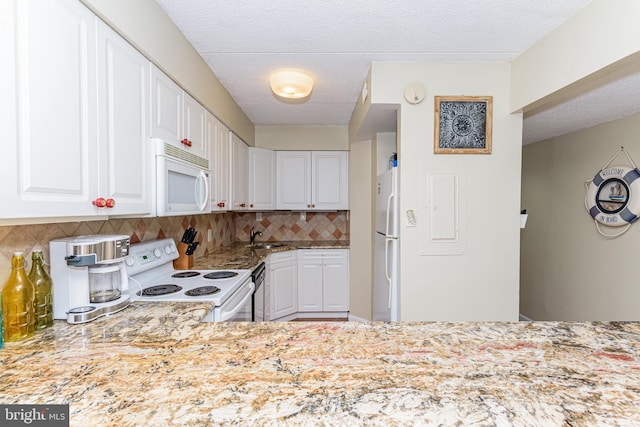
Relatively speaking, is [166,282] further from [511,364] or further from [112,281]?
[511,364]

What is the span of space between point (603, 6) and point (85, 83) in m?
2.22

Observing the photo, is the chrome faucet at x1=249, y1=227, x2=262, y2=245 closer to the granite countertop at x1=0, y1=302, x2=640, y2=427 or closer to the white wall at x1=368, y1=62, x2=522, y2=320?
the white wall at x1=368, y1=62, x2=522, y2=320

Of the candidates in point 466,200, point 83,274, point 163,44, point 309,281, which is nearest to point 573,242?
point 466,200

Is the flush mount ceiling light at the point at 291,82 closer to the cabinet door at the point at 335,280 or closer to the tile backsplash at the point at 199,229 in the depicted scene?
the tile backsplash at the point at 199,229

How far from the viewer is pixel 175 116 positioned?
1840 mm

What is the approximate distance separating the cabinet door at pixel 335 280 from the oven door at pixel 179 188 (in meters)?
2.01

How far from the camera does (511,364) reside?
91 cm

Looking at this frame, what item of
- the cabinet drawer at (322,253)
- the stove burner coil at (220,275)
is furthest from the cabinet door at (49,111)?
the cabinet drawer at (322,253)

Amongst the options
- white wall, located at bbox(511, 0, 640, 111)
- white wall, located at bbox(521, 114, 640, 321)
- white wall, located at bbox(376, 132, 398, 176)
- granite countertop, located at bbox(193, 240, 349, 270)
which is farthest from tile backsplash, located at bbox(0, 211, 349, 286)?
white wall, located at bbox(511, 0, 640, 111)

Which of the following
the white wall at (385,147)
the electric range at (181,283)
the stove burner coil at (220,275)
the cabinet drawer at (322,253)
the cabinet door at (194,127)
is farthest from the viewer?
the cabinet drawer at (322,253)

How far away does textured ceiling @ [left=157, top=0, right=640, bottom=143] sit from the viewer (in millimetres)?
1643

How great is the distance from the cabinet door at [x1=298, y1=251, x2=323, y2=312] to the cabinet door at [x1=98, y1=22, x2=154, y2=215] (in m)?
2.48

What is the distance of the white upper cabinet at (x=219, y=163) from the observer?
8.23 feet

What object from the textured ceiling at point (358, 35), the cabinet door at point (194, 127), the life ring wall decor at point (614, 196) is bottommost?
the life ring wall decor at point (614, 196)
